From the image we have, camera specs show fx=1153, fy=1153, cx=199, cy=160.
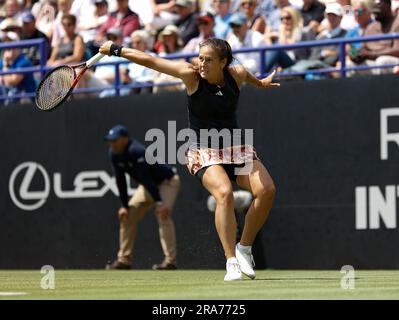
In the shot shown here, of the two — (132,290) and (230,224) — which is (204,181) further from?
(132,290)

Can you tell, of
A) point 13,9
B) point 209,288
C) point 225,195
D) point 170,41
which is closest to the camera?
point 209,288

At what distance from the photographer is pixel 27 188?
17516 millimetres

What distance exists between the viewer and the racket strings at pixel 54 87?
11.1 meters

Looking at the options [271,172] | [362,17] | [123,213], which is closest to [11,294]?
[271,172]

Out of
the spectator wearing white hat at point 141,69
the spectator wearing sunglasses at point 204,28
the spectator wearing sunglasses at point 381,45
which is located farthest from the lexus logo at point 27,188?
the spectator wearing sunglasses at point 381,45

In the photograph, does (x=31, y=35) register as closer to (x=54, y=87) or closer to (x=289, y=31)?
(x=289, y=31)

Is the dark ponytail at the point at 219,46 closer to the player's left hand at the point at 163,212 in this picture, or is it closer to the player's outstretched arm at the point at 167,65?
the player's outstretched arm at the point at 167,65

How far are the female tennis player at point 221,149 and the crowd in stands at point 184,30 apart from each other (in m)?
4.25

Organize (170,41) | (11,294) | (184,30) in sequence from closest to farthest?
(11,294) < (170,41) < (184,30)

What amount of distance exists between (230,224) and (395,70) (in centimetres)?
488

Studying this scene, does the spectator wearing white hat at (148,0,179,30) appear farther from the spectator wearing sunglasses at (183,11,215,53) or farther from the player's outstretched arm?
the player's outstretched arm

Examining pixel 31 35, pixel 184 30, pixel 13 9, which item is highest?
→ pixel 13 9

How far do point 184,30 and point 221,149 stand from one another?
24.1 ft
